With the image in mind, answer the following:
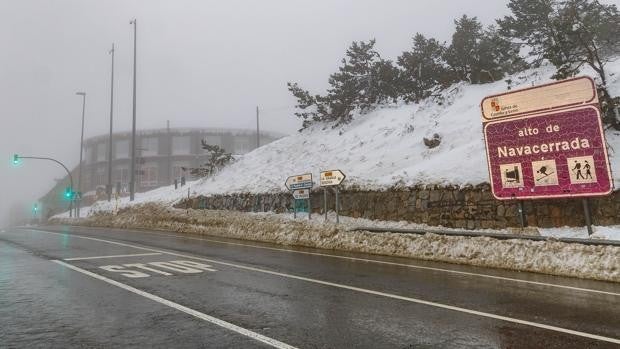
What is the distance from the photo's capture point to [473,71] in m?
29.1

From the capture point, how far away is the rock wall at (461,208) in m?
13.3

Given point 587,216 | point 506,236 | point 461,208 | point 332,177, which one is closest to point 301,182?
point 332,177

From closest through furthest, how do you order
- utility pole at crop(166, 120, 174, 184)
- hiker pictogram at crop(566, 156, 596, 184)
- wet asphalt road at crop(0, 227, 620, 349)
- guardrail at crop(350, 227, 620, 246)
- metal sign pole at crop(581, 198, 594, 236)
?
wet asphalt road at crop(0, 227, 620, 349) < guardrail at crop(350, 227, 620, 246) < metal sign pole at crop(581, 198, 594, 236) < hiker pictogram at crop(566, 156, 596, 184) < utility pole at crop(166, 120, 174, 184)

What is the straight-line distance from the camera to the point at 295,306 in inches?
268

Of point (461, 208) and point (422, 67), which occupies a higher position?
point (422, 67)

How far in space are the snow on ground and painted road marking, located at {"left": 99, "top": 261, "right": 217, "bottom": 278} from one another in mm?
9915

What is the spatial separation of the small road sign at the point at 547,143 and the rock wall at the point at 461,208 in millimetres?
1127

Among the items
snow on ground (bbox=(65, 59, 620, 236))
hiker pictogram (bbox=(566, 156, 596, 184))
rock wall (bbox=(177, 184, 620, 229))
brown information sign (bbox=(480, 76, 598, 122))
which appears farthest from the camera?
snow on ground (bbox=(65, 59, 620, 236))

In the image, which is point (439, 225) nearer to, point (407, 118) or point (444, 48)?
point (407, 118)

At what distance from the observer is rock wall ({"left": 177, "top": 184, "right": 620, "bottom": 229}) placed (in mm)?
13269

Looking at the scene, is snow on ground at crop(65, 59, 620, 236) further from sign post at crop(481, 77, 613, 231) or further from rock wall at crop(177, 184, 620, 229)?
sign post at crop(481, 77, 613, 231)

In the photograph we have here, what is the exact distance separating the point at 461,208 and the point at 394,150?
8770mm

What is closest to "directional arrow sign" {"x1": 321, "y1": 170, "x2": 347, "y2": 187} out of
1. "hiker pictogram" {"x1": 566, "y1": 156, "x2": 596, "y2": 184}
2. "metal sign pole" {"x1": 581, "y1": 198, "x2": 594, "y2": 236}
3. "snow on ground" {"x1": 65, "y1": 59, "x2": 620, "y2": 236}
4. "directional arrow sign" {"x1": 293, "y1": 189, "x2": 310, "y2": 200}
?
"directional arrow sign" {"x1": 293, "y1": 189, "x2": 310, "y2": 200}

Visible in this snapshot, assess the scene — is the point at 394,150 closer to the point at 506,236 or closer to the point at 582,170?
the point at 582,170
